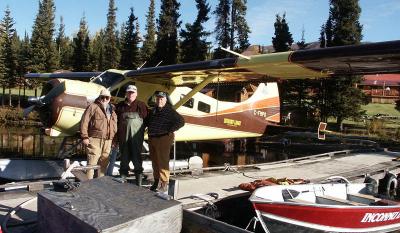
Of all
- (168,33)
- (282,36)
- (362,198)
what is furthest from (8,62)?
(362,198)

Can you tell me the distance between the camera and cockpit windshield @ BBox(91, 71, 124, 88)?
987 centimetres

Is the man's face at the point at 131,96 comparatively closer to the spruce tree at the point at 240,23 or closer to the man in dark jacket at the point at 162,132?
the man in dark jacket at the point at 162,132

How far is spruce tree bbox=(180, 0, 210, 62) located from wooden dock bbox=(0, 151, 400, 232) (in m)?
21.5

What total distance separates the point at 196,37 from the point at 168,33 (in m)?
3.21

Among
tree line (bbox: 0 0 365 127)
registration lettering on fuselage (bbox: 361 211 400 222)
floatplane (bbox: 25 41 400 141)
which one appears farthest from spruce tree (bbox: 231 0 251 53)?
registration lettering on fuselage (bbox: 361 211 400 222)

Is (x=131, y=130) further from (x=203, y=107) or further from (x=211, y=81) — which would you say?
(x=203, y=107)

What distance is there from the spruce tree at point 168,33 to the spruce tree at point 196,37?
1.33 metres

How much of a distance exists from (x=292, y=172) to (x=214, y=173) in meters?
1.98

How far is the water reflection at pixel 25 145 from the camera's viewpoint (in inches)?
574

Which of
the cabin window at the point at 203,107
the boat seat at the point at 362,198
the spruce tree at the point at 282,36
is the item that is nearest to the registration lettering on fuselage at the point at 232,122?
the cabin window at the point at 203,107

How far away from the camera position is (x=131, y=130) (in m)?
5.46

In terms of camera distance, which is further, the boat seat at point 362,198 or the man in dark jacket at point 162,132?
the boat seat at point 362,198

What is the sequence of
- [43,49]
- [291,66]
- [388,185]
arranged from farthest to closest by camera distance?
1. [43,49]
2. [388,185]
3. [291,66]

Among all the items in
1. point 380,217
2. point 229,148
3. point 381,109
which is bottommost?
point 229,148
